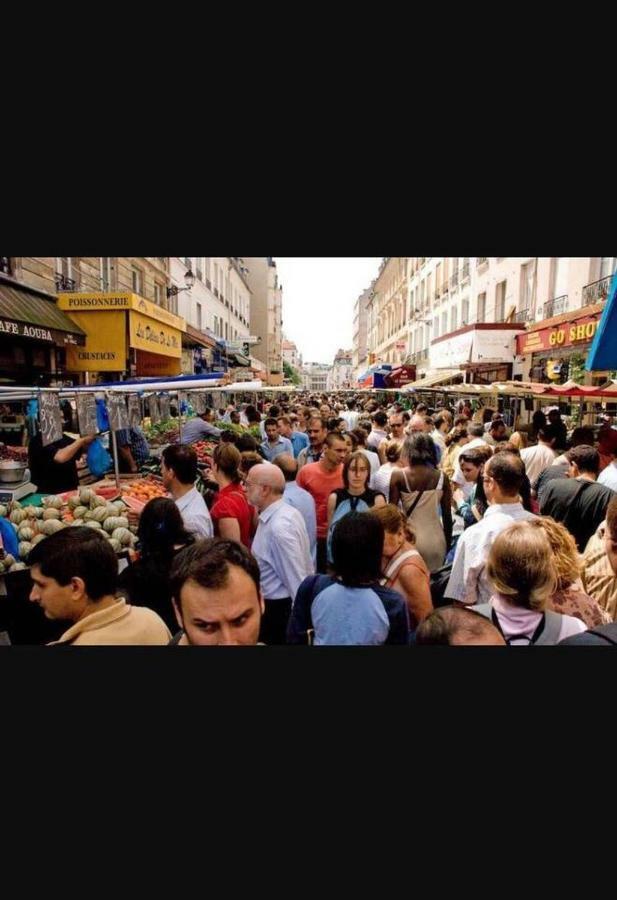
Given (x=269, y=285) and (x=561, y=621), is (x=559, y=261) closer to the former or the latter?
(x=561, y=621)

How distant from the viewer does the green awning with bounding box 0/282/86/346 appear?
918 centimetres

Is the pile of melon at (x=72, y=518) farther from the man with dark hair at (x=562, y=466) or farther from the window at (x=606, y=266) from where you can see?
the window at (x=606, y=266)

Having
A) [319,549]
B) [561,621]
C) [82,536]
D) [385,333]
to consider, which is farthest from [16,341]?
[385,333]

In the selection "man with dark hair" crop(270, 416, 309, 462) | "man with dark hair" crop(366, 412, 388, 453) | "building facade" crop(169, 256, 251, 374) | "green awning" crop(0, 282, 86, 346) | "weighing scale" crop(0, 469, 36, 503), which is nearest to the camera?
"weighing scale" crop(0, 469, 36, 503)

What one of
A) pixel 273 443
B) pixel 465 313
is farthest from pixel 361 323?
pixel 273 443

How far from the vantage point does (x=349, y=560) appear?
2.32m

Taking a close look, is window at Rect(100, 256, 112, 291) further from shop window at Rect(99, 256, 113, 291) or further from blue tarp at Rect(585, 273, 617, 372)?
blue tarp at Rect(585, 273, 617, 372)

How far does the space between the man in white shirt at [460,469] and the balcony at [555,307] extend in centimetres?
1055

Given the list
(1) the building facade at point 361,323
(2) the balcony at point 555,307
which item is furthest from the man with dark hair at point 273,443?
(1) the building facade at point 361,323

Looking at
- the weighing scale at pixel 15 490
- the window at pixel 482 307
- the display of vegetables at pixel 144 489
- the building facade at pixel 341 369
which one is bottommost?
the display of vegetables at pixel 144 489

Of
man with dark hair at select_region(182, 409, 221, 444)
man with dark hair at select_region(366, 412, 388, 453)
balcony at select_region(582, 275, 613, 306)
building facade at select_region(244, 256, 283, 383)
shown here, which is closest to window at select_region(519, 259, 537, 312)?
balcony at select_region(582, 275, 613, 306)

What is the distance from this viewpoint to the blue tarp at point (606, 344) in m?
3.26

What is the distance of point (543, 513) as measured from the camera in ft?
15.5

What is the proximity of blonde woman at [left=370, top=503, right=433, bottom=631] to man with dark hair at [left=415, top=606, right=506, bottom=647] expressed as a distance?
1.01 meters
